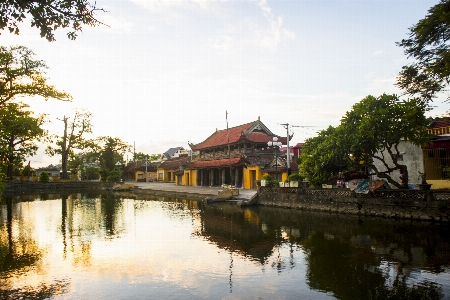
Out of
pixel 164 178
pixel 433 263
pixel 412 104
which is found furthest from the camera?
pixel 164 178

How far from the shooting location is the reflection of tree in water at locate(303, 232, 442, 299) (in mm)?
7180

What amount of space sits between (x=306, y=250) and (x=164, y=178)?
51602mm

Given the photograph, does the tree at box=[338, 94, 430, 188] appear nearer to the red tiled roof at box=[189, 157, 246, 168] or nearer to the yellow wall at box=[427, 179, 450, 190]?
the yellow wall at box=[427, 179, 450, 190]

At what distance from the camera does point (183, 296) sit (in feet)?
23.8

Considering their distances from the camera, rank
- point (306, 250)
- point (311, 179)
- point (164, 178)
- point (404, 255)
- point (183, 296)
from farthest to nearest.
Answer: point (164, 178)
point (311, 179)
point (306, 250)
point (404, 255)
point (183, 296)

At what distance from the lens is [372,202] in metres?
18.3

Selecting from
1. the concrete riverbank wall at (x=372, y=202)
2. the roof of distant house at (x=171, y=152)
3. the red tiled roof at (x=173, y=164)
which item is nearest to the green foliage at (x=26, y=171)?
the red tiled roof at (x=173, y=164)

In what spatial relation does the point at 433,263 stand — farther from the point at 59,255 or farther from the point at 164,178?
the point at 164,178

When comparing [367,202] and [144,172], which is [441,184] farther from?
[144,172]

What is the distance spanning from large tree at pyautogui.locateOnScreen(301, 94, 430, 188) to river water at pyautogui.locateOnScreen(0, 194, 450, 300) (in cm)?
294

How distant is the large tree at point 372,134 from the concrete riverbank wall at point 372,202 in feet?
3.14

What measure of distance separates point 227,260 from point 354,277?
3.69 m

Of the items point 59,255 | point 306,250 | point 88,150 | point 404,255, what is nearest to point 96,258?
point 59,255

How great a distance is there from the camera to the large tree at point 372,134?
52.1 feet
